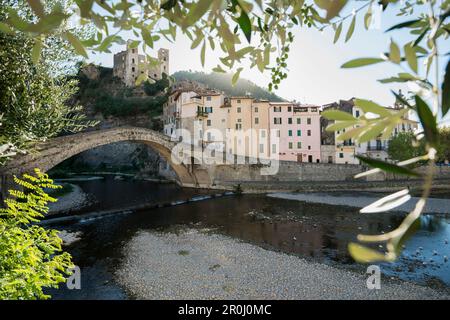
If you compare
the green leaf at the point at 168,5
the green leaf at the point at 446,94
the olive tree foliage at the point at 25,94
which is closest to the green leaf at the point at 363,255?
the green leaf at the point at 446,94

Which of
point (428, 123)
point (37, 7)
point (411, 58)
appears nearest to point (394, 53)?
point (411, 58)

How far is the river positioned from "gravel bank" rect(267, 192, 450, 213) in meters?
1.66

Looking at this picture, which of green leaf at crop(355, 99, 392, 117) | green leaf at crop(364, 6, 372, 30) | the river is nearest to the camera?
green leaf at crop(355, 99, 392, 117)

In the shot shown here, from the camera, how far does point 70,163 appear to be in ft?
196

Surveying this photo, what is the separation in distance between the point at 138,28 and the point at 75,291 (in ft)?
31.7

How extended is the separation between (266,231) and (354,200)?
43.8ft

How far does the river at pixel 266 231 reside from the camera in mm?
9906

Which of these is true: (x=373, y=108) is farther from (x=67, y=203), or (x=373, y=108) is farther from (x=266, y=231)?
(x=67, y=203)

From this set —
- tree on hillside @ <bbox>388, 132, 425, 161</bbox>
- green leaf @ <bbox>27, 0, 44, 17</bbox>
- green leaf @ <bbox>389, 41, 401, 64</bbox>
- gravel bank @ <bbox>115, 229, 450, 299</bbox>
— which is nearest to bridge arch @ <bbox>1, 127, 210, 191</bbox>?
gravel bank @ <bbox>115, 229, 450, 299</bbox>

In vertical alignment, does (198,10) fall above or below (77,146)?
below

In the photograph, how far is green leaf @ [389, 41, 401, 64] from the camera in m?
0.84

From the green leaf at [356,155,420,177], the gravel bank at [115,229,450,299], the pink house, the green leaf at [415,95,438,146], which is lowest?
the gravel bank at [115,229,450,299]

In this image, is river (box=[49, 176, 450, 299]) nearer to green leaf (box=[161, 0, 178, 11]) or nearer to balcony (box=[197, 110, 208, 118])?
green leaf (box=[161, 0, 178, 11])

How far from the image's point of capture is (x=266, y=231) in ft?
52.2
